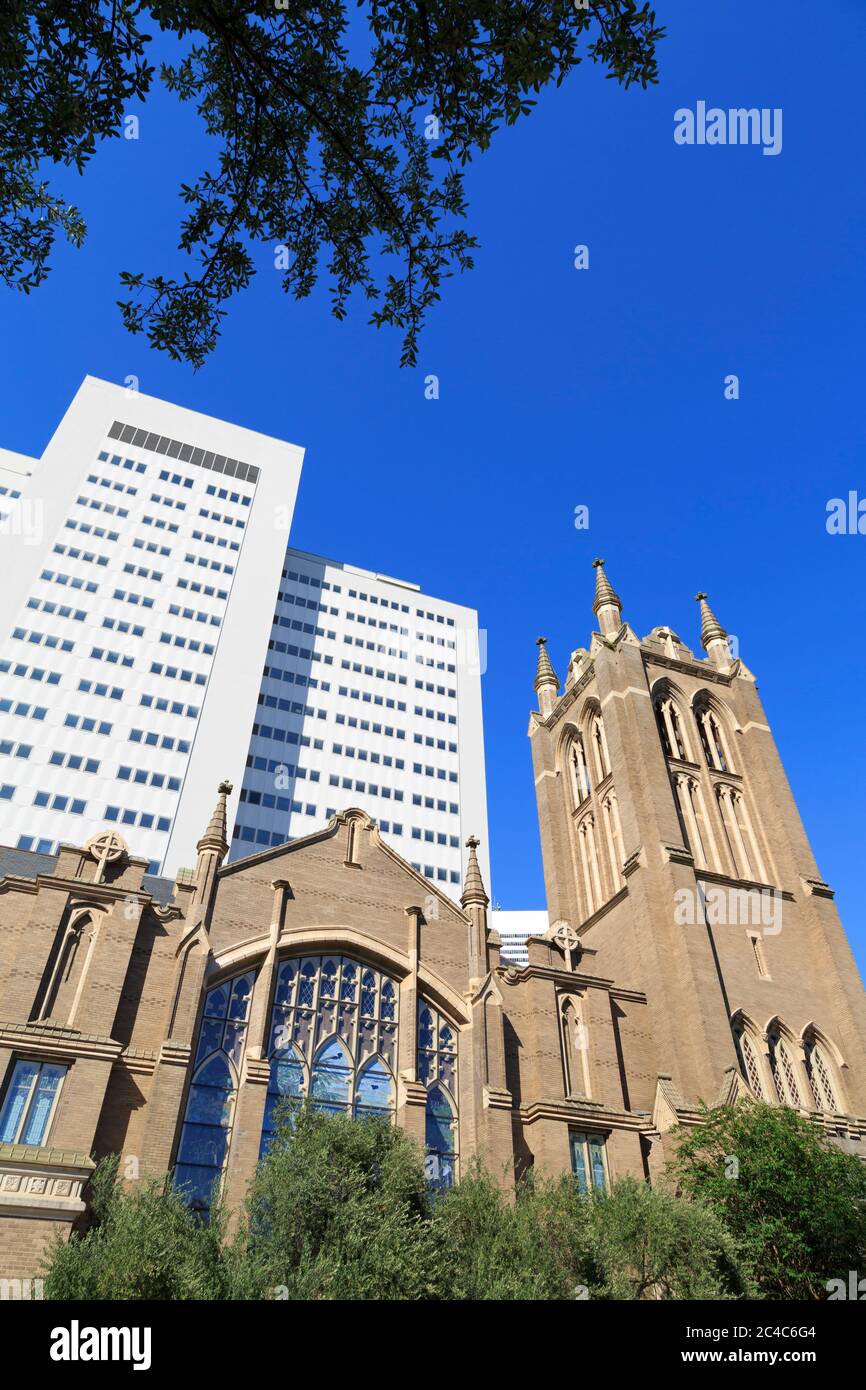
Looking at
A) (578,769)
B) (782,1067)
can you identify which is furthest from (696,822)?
(782,1067)

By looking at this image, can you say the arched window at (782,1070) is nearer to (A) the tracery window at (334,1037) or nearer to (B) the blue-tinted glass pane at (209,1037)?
(A) the tracery window at (334,1037)

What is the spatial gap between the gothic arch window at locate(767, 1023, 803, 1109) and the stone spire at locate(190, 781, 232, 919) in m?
19.8

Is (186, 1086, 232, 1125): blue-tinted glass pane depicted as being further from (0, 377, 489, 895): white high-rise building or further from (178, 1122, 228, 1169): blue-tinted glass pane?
(0, 377, 489, 895): white high-rise building

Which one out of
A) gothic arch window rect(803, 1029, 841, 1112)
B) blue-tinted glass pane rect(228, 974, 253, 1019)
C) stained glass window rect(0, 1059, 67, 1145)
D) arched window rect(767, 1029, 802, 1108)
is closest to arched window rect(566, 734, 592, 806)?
arched window rect(767, 1029, 802, 1108)

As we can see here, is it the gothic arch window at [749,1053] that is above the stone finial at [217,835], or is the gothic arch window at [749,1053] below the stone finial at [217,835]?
below

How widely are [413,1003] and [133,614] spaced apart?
5566 cm

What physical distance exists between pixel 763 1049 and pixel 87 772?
163 feet

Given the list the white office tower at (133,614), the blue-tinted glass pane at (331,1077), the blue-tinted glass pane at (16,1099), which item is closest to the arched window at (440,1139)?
the blue-tinted glass pane at (331,1077)

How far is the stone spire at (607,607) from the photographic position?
143ft

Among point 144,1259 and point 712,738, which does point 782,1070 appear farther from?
point 144,1259

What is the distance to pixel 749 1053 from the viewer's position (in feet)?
Answer: 100

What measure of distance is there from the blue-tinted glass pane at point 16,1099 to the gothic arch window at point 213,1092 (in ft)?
12.4

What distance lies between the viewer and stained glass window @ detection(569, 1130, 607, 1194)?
24750mm
